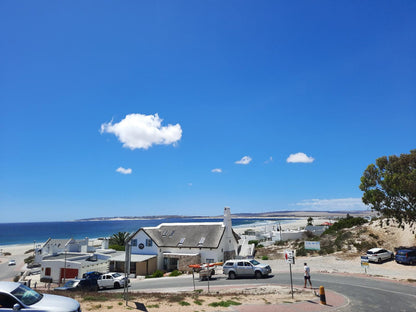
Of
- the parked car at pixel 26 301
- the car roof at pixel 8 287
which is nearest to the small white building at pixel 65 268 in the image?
the car roof at pixel 8 287

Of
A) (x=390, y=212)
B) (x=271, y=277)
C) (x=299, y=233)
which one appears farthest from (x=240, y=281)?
(x=299, y=233)

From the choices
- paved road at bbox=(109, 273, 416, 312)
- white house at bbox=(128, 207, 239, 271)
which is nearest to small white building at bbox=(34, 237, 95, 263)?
white house at bbox=(128, 207, 239, 271)

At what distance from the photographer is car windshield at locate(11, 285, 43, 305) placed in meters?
9.13

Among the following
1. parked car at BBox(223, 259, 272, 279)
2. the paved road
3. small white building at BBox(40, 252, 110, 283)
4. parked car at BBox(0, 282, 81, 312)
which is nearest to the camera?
parked car at BBox(0, 282, 81, 312)

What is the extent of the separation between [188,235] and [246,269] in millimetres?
17864

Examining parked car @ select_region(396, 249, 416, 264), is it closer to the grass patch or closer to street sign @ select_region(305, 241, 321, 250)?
street sign @ select_region(305, 241, 321, 250)

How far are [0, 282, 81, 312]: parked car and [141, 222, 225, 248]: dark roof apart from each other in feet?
109

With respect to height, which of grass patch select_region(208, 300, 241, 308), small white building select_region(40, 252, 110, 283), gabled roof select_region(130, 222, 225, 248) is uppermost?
gabled roof select_region(130, 222, 225, 248)

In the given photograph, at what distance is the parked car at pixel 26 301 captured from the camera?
29.0 ft

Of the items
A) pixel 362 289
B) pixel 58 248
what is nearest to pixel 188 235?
pixel 362 289

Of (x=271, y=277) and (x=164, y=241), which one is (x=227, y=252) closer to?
(x=164, y=241)

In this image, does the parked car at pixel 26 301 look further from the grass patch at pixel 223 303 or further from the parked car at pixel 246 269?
the parked car at pixel 246 269

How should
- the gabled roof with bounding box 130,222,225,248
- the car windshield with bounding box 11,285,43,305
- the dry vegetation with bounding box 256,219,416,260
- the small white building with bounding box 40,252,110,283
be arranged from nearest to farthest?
the car windshield with bounding box 11,285,43,305 → the small white building with bounding box 40,252,110,283 → the dry vegetation with bounding box 256,219,416,260 → the gabled roof with bounding box 130,222,225,248

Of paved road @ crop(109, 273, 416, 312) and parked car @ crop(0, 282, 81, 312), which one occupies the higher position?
parked car @ crop(0, 282, 81, 312)
